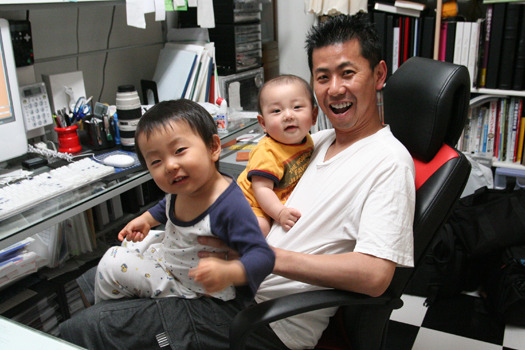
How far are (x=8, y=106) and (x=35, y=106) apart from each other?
30 cm

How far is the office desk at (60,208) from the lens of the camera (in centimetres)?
120

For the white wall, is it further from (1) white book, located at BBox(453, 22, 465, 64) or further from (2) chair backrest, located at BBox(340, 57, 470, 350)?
(2) chair backrest, located at BBox(340, 57, 470, 350)

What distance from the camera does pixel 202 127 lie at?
A: 1.06 metres

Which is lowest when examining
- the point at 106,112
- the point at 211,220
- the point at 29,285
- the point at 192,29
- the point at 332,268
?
the point at 29,285

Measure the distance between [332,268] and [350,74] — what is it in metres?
0.55

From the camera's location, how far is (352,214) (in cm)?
109

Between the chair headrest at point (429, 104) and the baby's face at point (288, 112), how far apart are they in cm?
29

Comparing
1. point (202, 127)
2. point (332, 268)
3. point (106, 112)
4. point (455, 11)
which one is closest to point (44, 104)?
point (106, 112)

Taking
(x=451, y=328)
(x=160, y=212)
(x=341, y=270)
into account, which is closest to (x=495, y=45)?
(x=451, y=328)

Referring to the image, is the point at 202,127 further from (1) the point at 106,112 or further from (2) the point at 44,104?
(2) the point at 44,104

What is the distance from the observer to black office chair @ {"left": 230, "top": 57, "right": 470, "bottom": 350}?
3.52ft

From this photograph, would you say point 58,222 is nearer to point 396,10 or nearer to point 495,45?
point 396,10

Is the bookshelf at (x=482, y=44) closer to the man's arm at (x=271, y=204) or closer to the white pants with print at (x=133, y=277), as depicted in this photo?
the man's arm at (x=271, y=204)

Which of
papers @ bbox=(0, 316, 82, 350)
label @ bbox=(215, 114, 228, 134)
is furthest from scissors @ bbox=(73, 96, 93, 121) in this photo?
papers @ bbox=(0, 316, 82, 350)
